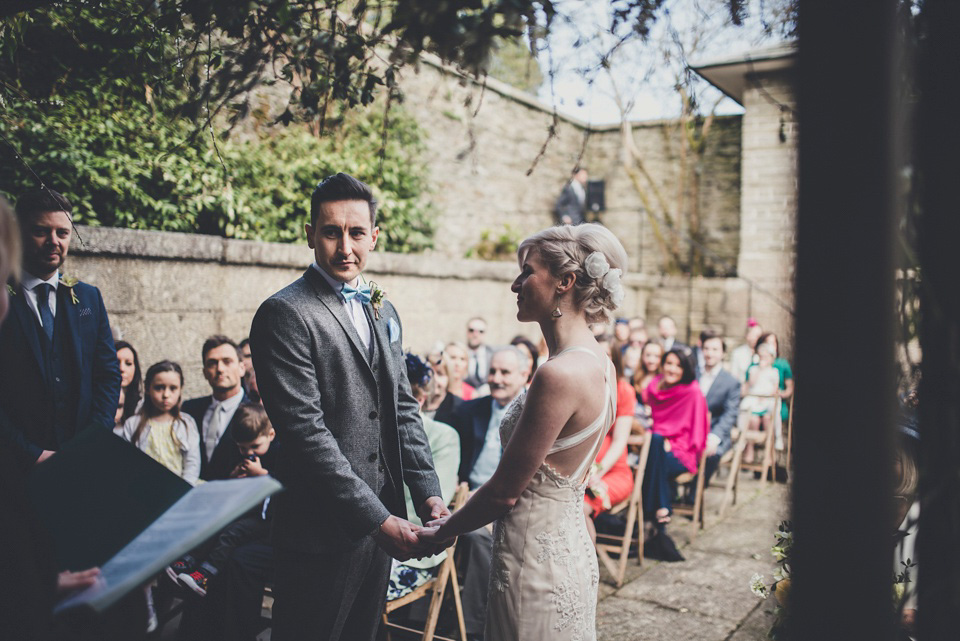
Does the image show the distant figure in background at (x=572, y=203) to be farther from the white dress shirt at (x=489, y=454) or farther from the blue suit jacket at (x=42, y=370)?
the blue suit jacket at (x=42, y=370)

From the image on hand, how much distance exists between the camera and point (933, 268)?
4.19 ft

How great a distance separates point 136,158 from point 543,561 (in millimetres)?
5246

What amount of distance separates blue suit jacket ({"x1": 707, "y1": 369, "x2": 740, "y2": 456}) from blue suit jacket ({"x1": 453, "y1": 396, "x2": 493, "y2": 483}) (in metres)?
3.06

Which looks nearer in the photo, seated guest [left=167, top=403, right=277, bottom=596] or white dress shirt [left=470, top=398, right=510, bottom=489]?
seated guest [left=167, top=403, right=277, bottom=596]

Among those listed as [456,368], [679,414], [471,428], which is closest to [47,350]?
[471,428]

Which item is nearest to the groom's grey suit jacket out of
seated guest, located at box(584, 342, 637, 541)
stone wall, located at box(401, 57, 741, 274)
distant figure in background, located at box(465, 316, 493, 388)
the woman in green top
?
seated guest, located at box(584, 342, 637, 541)

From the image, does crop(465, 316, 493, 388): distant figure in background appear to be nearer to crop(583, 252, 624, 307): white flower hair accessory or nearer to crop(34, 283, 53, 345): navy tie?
crop(34, 283, 53, 345): navy tie

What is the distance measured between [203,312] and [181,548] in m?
5.19

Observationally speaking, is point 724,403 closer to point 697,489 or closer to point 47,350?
point 697,489

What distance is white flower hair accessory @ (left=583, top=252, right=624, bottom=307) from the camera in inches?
89.4

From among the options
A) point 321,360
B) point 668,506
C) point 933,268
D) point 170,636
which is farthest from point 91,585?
point 668,506

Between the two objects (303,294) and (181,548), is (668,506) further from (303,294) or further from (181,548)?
(181,548)

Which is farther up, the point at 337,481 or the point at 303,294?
the point at 303,294

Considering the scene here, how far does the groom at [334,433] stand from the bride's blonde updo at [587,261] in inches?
24.5
